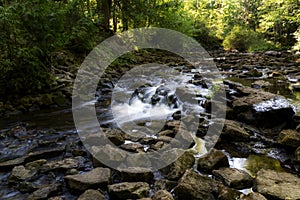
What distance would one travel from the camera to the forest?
10.1ft

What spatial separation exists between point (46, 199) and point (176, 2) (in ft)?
48.6

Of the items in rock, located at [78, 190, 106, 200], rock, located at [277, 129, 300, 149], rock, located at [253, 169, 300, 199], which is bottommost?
rock, located at [78, 190, 106, 200]

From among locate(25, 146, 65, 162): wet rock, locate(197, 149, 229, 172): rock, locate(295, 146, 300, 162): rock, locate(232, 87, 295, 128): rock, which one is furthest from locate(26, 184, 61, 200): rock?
locate(232, 87, 295, 128): rock

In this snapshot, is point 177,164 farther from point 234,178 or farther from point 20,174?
point 20,174

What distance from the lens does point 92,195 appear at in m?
2.85

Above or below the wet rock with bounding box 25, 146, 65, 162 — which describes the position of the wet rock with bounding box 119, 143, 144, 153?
above

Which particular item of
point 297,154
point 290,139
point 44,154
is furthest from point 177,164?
point 44,154

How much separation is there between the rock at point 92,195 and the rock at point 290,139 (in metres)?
2.89

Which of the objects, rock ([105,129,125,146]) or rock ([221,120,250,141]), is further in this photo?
rock ([221,120,250,141])

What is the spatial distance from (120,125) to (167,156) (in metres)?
2.15

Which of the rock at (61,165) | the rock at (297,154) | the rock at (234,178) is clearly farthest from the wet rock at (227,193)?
the rock at (61,165)

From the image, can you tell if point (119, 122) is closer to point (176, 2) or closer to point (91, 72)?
point (91, 72)

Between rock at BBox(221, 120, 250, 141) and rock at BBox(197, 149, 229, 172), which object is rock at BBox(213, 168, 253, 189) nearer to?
rock at BBox(197, 149, 229, 172)

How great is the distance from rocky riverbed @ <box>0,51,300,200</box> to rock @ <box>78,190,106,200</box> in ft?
0.04
